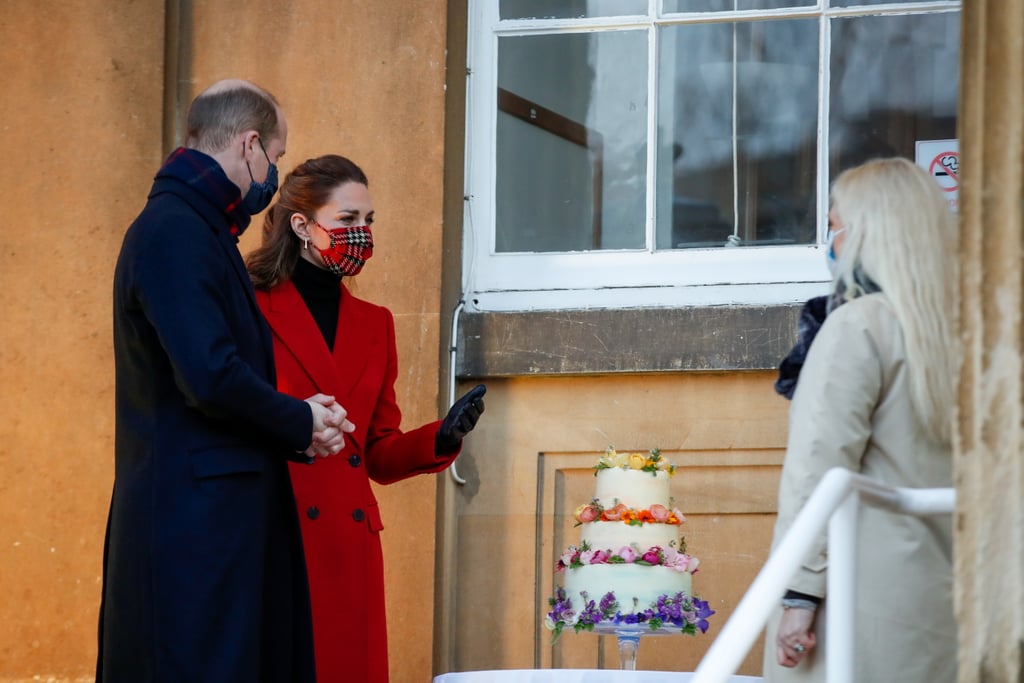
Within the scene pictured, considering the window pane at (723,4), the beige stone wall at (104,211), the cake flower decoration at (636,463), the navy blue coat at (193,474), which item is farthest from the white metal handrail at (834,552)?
the window pane at (723,4)

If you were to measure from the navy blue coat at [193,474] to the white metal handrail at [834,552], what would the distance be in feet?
4.25

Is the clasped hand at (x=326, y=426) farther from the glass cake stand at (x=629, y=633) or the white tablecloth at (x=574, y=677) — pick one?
the glass cake stand at (x=629, y=633)

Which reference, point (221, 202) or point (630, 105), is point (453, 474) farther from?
point (221, 202)

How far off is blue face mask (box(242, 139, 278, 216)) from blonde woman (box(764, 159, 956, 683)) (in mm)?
1282

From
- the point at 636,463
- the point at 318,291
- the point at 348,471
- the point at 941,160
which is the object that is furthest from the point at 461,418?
the point at 941,160

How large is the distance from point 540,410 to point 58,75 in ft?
6.55

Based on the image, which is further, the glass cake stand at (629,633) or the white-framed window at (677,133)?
the white-framed window at (677,133)

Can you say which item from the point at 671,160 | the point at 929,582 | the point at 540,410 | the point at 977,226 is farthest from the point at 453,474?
the point at 977,226

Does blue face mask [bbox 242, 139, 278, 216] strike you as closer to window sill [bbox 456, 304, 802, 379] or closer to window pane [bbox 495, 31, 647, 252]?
window sill [bbox 456, 304, 802, 379]

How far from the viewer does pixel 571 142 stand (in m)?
5.84

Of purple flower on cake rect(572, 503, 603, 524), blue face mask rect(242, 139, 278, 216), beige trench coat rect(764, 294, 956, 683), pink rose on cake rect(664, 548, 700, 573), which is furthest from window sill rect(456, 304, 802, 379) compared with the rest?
beige trench coat rect(764, 294, 956, 683)

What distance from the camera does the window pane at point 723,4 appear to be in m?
5.70

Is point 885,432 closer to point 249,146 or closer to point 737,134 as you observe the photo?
point 249,146

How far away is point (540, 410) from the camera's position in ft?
18.2
